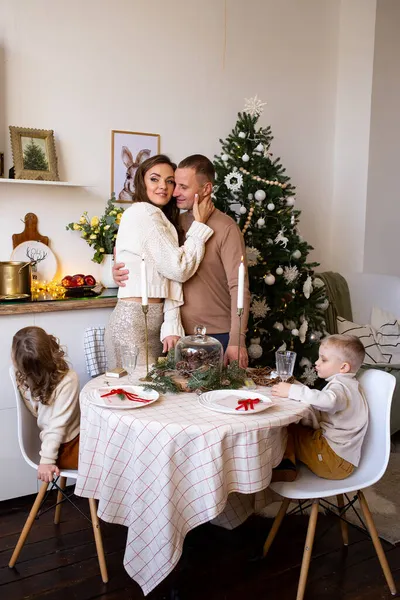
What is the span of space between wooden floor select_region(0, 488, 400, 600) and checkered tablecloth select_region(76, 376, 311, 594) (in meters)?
0.41

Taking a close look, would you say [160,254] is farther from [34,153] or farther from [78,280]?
[34,153]

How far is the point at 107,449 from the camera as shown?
73.8 inches

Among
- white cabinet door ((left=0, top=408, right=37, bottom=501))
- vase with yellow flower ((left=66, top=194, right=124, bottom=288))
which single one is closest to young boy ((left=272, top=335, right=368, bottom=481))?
white cabinet door ((left=0, top=408, right=37, bottom=501))

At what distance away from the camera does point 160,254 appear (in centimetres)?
249

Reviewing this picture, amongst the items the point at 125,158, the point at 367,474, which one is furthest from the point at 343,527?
the point at 125,158

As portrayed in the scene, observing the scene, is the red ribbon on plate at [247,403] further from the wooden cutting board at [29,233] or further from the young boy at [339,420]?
the wooden cutting board at [29,233]

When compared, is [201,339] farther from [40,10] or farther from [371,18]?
[371,18]

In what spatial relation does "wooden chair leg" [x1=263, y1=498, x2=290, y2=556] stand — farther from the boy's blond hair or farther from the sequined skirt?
the sequined skirt

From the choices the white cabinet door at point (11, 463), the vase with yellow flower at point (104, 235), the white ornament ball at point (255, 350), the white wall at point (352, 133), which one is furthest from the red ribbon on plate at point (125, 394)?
the white wall at point (352, 133)

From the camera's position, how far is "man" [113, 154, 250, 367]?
8.66ft

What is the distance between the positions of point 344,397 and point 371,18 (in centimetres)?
349

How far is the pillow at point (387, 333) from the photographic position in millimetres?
3831

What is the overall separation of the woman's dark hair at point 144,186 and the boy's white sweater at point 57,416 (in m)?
0.93

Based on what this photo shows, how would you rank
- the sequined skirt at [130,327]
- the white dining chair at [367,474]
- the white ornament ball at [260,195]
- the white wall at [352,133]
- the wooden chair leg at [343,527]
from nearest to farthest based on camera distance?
the white dining chair at [367,474] < the wooden chair leg at [343,527] < the sequined skirt at [130,327] < the white ornament ball at [260,195] < the white wall at [352,133]
